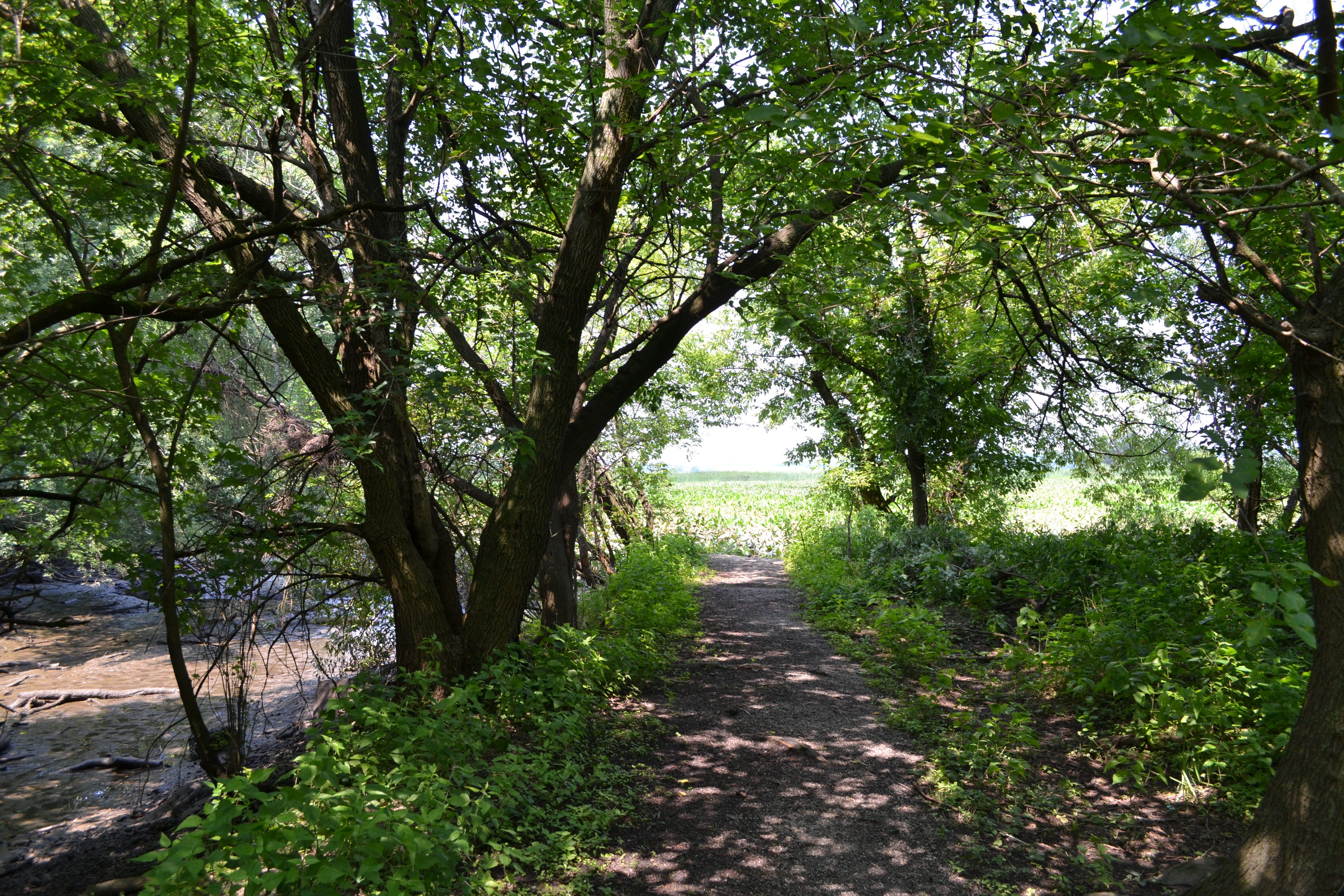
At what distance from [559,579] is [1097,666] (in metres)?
4.58

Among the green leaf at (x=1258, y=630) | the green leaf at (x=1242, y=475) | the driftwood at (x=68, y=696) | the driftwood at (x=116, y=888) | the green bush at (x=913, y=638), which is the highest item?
the green leaf at (x=1242, y=475)

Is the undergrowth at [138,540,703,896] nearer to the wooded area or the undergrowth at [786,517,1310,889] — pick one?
the wooded area

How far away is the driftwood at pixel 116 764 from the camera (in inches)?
266

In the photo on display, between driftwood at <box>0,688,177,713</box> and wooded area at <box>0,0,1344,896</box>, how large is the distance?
12.2 feet

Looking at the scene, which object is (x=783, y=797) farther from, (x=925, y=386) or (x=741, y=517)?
(x=741, y=517)

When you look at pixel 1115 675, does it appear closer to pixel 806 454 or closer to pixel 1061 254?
pixel 1061 254

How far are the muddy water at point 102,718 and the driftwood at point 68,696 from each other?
3.4 inches

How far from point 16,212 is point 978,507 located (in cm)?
1233

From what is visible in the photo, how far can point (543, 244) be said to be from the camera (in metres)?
7.09

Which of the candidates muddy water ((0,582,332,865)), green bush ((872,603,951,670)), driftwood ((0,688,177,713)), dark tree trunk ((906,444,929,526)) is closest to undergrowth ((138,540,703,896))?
muddy water ((0,582,332,865))

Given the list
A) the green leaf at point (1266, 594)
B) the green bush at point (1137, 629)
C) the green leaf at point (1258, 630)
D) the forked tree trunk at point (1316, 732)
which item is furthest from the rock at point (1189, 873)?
the green leaf at point (1266, 594)

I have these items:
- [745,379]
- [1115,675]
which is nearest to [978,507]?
[745,379]

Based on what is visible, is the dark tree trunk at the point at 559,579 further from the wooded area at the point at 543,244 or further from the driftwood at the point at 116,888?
the driftwood at the point at 116,888

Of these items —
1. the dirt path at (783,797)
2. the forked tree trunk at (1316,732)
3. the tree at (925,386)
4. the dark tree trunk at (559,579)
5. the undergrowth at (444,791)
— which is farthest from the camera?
the tree at (925,386)
